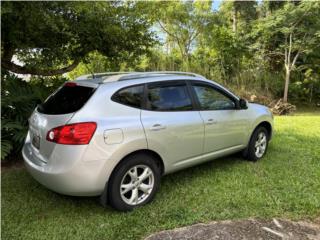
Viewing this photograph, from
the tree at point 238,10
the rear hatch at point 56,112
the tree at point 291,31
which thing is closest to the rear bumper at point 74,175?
the rear hatch at point 56,112

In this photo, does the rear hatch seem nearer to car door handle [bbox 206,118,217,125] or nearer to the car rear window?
the car rear window

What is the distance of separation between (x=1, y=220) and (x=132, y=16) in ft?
14.9

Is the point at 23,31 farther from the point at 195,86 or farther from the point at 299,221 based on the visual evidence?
the point at 299,221

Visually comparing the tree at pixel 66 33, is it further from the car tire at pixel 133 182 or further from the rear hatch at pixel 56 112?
the car tire at pixel 133 182

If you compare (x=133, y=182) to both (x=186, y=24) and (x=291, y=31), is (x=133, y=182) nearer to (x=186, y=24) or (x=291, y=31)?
(x=291, y=31)

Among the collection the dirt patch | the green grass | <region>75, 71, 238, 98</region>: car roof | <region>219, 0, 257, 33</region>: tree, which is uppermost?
<region>219, 0, 257, 33</region>: tree

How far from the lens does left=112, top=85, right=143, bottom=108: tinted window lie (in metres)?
3.52

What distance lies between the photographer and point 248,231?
10.3ft

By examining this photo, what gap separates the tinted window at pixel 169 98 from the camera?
3.80 metres

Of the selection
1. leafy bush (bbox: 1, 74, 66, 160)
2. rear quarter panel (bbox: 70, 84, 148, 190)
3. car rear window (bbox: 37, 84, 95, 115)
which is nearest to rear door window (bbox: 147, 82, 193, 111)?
rear quarter panel (bbox: 70, 84, 148, 190)

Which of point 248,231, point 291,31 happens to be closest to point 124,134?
point 248,231

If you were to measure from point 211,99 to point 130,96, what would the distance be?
138cm

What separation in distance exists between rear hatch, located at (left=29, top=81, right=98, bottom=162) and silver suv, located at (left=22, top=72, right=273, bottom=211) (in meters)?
0.01

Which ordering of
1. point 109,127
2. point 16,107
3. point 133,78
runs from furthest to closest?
point 16,107 → point 133,78 → point 109,127
